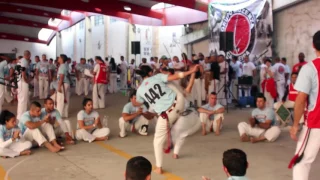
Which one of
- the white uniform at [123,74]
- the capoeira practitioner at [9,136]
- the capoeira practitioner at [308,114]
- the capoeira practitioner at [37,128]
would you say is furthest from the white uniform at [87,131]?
the white uniform at [123,74]

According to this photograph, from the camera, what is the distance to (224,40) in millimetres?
11969

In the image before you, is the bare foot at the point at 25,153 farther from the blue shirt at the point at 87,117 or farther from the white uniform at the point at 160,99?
the white uniform at the point at 160,99

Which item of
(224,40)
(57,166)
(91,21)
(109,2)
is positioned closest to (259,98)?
(57,166)

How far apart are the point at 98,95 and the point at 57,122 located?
531cm

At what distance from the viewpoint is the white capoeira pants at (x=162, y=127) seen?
5.29 meters

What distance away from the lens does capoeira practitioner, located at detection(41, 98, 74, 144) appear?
22.7 feet

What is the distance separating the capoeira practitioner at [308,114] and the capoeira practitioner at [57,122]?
4.57 metres

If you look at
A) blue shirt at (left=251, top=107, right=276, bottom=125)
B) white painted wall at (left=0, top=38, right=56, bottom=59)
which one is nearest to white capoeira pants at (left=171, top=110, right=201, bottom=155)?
blue shirt at (left=251, top=107, right=276, bottom=125)

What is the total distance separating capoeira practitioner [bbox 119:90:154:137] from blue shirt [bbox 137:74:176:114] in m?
2.62

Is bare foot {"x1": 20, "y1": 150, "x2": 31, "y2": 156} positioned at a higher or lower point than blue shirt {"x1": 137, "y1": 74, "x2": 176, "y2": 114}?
lower

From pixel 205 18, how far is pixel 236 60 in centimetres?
552

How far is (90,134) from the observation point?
754cm

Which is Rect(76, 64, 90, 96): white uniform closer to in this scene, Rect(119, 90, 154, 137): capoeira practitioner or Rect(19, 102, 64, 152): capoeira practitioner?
Rect(119, 90, 154, 137): capoeira practitioner

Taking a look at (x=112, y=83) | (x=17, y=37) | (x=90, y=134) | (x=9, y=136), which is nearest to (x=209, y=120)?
(x=90, y=134)
